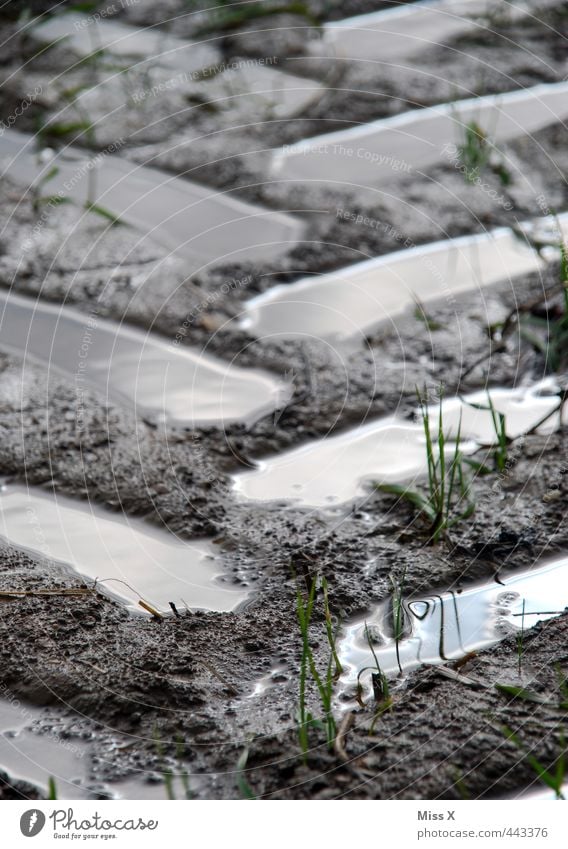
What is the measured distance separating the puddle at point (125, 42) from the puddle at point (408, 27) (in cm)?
40

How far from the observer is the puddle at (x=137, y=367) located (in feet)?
6.20

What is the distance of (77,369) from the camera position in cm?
200

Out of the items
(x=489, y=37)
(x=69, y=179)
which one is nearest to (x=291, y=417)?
(x=69, y=179)

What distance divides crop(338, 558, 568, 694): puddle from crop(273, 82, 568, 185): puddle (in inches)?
52.2

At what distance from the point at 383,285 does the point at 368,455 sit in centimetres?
57

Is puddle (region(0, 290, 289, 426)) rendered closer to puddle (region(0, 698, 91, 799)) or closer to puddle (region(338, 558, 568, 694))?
puddle (region(338, 558, 568, 694))

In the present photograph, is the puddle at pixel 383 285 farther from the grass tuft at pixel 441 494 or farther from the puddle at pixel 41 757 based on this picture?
the puddle at pixel 41 757

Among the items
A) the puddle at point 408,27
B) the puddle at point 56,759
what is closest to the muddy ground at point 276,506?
the puddle at point 56,759

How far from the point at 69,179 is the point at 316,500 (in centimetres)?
125

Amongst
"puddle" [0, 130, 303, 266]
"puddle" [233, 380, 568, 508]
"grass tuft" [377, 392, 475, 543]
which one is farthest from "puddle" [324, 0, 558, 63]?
"grass tuft" [377, 392, 475, 543]
